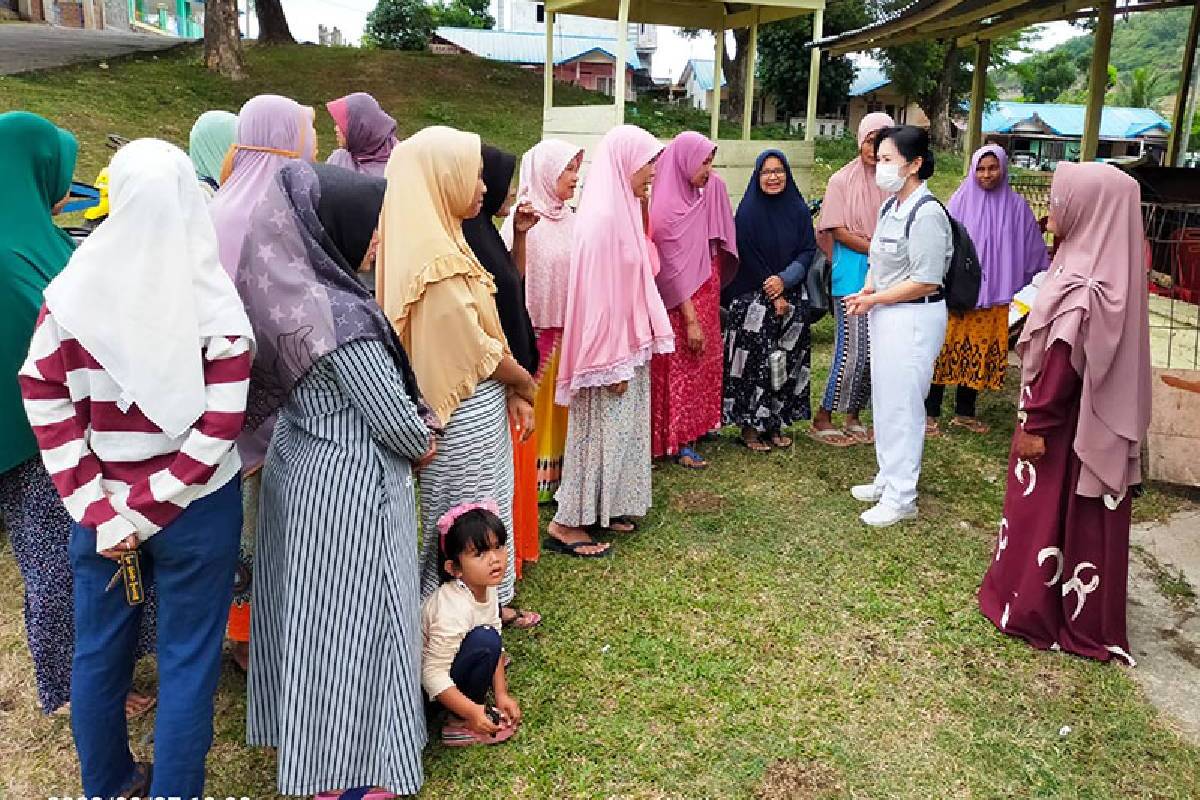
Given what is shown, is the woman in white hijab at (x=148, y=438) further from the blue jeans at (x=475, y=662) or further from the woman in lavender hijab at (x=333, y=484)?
the blue jeans at (x=475, y=662)

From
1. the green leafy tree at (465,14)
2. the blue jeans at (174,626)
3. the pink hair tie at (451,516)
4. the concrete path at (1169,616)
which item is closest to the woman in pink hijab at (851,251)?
the concrete path at (1169,616)

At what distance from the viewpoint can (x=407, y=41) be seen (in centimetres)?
3344

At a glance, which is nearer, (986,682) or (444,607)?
(444,607)

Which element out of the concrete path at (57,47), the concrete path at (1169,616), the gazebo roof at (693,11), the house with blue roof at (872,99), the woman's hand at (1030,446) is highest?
the house with blue roof at (872,99)

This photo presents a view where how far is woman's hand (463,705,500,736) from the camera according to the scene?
8.82ft

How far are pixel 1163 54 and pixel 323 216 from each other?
95606 mm

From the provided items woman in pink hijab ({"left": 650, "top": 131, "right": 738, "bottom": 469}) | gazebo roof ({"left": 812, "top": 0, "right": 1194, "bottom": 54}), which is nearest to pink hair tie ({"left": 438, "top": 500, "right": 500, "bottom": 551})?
woman in pink hijab ({"left": 650, "top": 131, "right": 738, "bottom": 469})

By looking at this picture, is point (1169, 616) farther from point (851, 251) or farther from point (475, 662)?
point (475, 662)

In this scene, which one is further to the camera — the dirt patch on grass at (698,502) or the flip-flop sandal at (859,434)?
the flip-flop sandal at (859,434)

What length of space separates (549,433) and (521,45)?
4326 centimetres

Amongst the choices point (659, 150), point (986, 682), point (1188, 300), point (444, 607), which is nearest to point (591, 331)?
point (659, 150)

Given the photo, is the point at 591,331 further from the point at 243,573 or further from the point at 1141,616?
the point at 1141,616

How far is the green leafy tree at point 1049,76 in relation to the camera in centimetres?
5094

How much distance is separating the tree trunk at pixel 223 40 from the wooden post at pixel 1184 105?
1368 centimetres
